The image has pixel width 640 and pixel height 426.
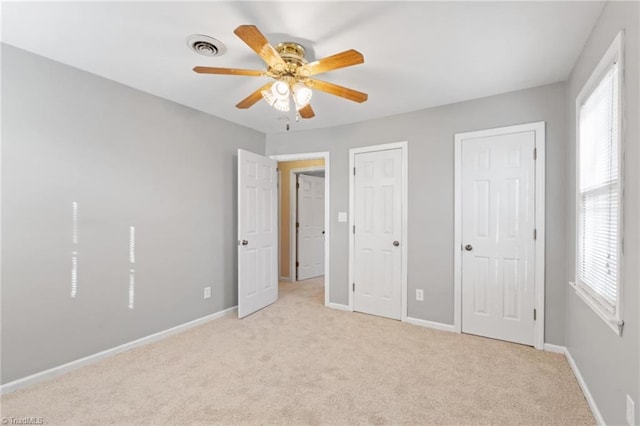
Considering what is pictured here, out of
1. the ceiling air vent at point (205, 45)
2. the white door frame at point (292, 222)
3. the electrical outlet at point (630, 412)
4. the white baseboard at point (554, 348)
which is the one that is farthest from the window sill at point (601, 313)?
the white door frame at point (292, 222)

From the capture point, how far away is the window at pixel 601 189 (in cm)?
156

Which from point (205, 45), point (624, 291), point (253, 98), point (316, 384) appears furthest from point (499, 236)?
point (205, 45)

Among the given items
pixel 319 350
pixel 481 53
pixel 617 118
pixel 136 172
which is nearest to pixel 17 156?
pixel 136 172

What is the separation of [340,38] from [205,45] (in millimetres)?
935

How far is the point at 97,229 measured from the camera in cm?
260

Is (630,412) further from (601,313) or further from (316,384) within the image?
(316,384)

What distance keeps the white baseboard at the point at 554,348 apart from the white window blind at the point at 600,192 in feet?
2.92

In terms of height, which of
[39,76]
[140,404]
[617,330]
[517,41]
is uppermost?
[517,41]

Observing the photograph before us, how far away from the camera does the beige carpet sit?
1886 millimetres

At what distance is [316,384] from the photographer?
7.28 ft

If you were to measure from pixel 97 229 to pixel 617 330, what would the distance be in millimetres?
3571

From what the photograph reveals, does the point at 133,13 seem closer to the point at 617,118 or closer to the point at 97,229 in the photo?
the point at 97,229

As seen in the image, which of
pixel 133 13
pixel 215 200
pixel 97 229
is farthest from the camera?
pixel 215 200

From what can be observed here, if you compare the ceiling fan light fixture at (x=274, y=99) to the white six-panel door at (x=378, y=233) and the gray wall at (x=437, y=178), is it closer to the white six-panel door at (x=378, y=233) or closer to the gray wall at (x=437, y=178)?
the gray wall at (x=437, y=178)
